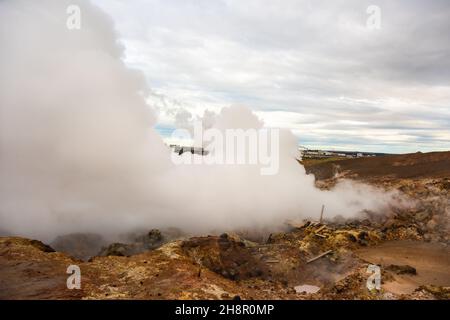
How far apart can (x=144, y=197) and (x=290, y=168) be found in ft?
29.5

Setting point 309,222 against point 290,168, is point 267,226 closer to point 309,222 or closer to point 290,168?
point 309,222

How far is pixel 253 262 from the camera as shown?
1273 centimetres

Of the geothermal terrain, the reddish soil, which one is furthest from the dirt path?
the reddish soil

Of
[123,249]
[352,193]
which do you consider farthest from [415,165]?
[123,249]

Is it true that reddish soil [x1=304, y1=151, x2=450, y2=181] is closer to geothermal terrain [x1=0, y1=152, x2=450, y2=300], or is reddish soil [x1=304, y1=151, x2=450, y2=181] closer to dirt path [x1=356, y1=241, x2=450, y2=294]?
geothermal terrain [x1=0, y1=152, x2=450, y2=300]

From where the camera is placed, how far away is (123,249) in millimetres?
13195

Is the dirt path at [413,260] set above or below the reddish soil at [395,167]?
below

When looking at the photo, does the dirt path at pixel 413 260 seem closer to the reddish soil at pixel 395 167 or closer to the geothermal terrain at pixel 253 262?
→ the geothermal terrain at pixel 253 262

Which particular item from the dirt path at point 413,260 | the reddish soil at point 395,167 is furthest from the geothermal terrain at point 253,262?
the reddish soil at point 395,167

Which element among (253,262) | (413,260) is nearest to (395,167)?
(413,260)

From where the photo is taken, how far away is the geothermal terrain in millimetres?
9046

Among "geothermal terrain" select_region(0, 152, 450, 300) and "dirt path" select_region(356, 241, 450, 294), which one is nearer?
"geothermal terrain" select_region(0, 152, 450, 300)

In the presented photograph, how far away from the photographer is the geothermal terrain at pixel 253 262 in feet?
29.7

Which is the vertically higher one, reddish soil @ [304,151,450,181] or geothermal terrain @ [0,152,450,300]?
reddish soil @ [304,151,450,181]
